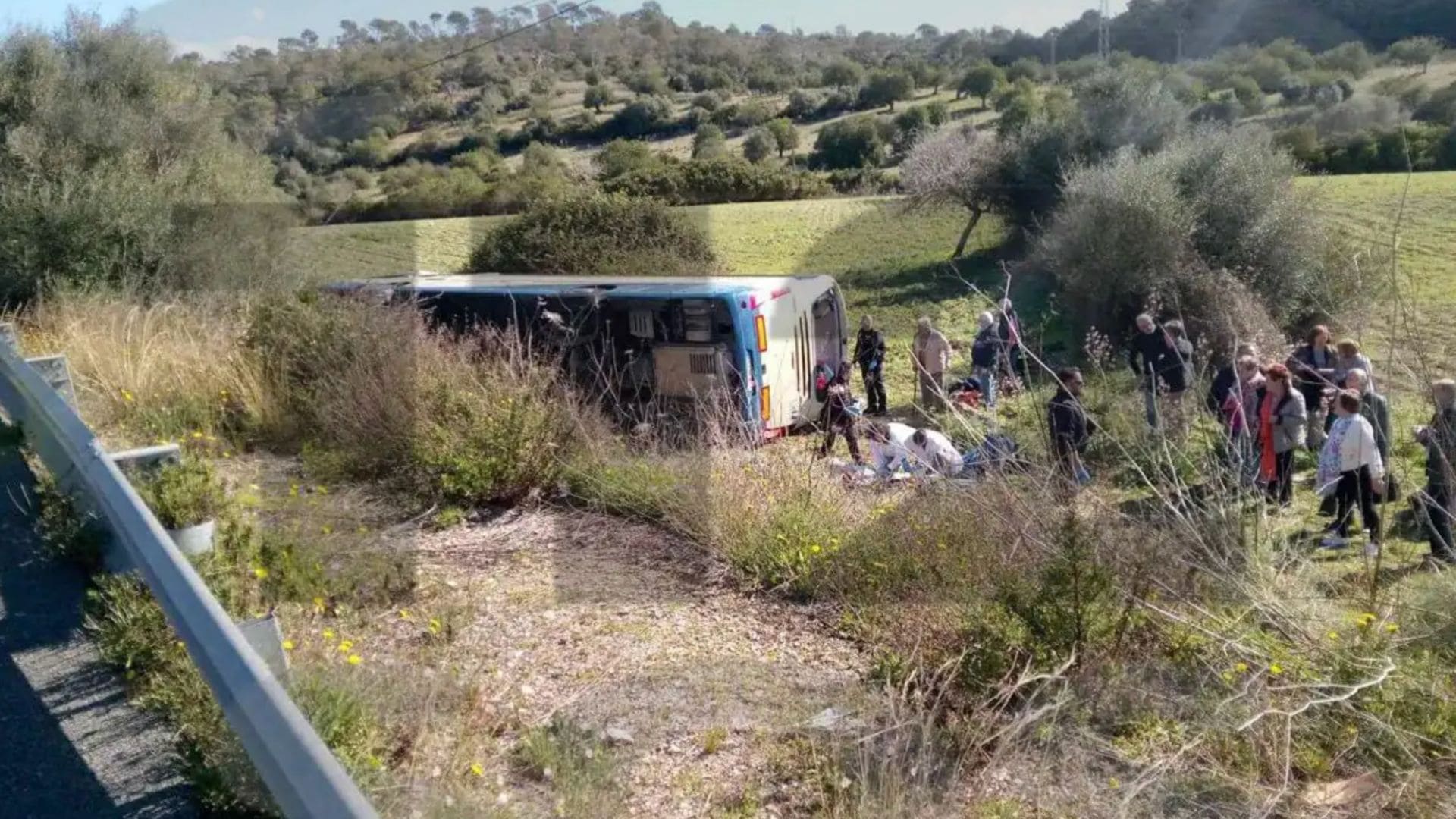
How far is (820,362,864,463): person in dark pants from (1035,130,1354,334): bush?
373 inches

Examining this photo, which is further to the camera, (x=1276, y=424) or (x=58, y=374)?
(x=1276, y=424)

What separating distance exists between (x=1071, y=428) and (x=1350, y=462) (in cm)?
213

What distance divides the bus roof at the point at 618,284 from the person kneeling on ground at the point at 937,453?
5.14m

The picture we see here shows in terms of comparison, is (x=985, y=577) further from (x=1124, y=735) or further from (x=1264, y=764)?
(x=1264, y=764)

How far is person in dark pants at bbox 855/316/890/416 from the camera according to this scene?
17.2m

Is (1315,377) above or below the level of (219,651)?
below

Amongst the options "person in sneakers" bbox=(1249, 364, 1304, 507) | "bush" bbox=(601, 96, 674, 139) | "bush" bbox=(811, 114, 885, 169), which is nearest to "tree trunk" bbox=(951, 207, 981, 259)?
"bush" bbox=(811, 114, 885, 169)

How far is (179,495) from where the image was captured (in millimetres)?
4336

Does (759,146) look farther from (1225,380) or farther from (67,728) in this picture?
(67,728)

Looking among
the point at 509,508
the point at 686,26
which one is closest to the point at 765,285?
the point at 509,508

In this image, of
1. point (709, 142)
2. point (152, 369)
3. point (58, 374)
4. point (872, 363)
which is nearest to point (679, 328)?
point (872, 363)

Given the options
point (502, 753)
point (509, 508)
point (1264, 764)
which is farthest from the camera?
point (509, 508)

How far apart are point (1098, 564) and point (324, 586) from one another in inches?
115

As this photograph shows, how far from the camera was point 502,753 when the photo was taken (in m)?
3.63
